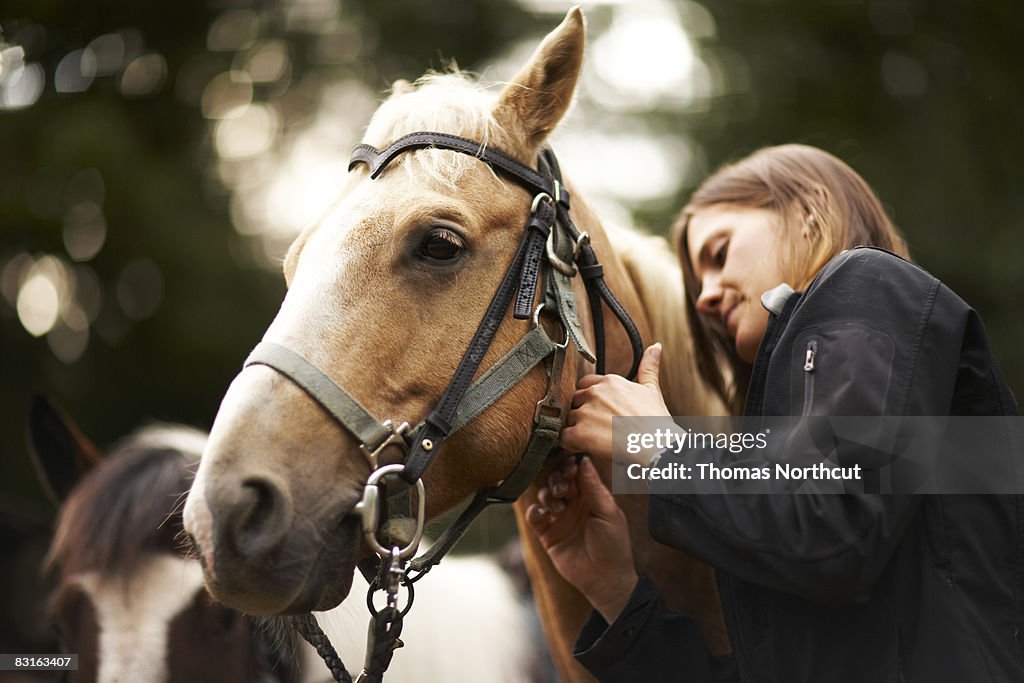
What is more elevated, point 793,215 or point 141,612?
point 793,215

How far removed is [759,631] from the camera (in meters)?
1.86

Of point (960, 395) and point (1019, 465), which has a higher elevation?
point (960, 395)

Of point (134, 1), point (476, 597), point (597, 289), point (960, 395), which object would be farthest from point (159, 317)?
point (960, 395)

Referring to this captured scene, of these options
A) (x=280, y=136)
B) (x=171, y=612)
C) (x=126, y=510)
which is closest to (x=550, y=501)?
(x=171, y=612)

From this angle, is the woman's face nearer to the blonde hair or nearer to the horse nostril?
the blonde hair

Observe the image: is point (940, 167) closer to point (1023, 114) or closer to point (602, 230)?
point (1023, 114)

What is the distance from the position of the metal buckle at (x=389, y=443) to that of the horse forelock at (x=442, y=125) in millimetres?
552

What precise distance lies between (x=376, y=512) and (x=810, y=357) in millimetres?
877

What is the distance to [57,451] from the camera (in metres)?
3.23

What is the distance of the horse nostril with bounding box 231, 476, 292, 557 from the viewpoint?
62.0 inches

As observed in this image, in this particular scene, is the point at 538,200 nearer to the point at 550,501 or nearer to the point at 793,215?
the point at 793,215

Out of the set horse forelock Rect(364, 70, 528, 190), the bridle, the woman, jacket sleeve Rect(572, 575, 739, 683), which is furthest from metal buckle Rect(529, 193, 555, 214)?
jacket sleeve Rect(572, 575, 739, 683)

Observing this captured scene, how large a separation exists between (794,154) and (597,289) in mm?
669

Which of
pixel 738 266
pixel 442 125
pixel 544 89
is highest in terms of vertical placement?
pixel 544 89
